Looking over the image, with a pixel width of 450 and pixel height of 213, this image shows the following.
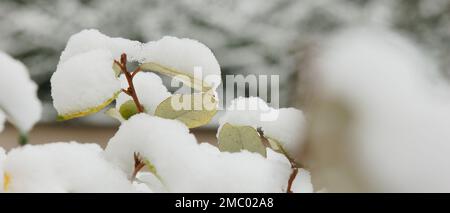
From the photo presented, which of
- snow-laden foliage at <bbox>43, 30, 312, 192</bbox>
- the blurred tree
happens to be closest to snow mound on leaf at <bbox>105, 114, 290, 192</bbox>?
snow-laden foliage at <bbox>43, 30, 312, 192</bbox>

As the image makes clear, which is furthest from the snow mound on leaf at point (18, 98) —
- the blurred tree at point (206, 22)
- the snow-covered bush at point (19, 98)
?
the blurred tree at point (206, 22)

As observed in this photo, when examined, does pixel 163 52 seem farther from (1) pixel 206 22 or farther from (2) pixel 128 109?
(1) pixel 206 22

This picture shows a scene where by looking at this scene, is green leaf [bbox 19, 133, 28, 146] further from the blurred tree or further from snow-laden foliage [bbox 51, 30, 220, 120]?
the blurred tree

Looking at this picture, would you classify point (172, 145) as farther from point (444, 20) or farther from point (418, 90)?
point (444, 20)

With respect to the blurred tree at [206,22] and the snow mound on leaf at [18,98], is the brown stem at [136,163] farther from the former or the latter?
the blurred tree at [206,22]

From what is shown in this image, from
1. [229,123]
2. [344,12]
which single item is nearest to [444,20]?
[344,12]
